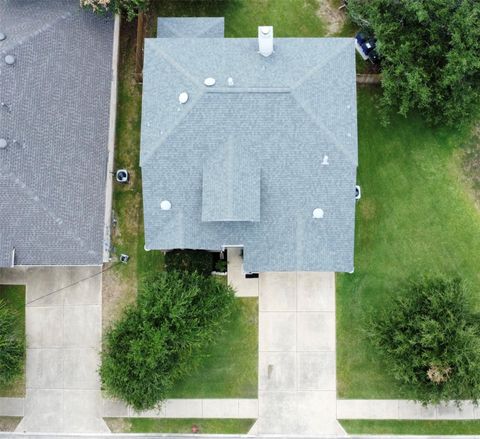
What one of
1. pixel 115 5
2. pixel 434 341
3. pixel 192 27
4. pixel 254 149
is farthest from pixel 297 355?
pixel 115 5

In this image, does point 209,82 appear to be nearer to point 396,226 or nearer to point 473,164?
Answer: point 396,226

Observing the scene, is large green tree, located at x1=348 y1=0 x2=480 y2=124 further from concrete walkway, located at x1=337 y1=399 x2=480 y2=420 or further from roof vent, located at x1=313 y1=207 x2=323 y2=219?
concrete walkway, located at x1=337 y1=399 x2=480 y2=420


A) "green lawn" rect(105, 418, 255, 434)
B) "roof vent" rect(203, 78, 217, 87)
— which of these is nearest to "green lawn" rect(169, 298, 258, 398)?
"green lawn" rect(105, 418, 255, 434)

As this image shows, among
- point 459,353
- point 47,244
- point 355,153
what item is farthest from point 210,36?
point 459,353

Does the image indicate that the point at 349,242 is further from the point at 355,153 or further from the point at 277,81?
the point at 277,81

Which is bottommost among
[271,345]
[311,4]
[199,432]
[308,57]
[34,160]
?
[199,432]

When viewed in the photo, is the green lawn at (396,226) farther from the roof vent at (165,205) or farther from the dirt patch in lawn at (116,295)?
the dirt patch in lawn at (116,295)

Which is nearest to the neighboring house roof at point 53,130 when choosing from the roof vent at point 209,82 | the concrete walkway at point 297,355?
the roof vent at point 209,82
